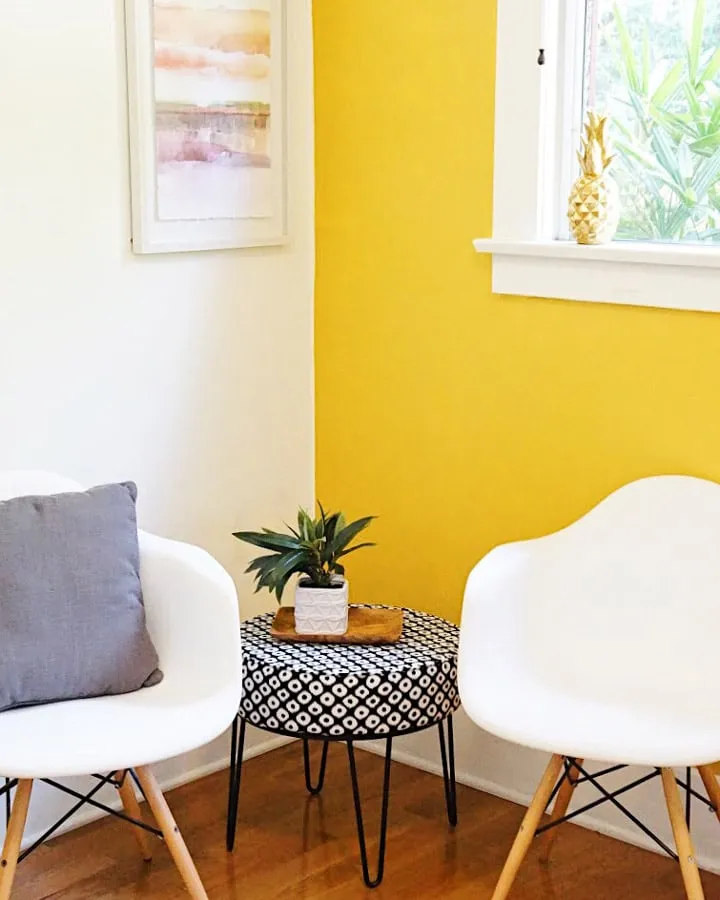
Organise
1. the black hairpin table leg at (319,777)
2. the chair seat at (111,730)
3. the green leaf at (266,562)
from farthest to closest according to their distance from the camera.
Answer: the black hairpin table leg at (319,777) < the green leaf at (266,562) < the chair seat at (111,730)

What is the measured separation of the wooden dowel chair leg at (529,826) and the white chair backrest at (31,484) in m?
0.98

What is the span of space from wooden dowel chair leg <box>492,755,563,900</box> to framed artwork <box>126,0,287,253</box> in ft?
4.13

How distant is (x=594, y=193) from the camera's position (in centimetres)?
247

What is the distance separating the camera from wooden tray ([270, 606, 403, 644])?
8.25 ft

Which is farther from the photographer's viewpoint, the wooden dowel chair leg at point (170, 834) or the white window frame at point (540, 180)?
the white window frame at point (540, 180)

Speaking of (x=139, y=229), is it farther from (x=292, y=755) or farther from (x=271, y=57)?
(x=292, y=755)

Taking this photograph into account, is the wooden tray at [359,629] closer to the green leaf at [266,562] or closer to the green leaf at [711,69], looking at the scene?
the green leaf at [266,562]

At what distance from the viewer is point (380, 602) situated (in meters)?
3.01

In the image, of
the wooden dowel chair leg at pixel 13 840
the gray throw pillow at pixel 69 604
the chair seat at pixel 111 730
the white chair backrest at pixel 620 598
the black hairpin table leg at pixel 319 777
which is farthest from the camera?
the black hairpin table leg at pixel 319 777

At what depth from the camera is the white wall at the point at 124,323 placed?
2412 millimetres

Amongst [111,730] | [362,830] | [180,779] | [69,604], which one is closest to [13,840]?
[111,730]

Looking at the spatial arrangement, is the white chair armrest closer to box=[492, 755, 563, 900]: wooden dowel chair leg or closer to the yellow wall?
box=[492, 755, 563, 900]: wooden dowel chair leg

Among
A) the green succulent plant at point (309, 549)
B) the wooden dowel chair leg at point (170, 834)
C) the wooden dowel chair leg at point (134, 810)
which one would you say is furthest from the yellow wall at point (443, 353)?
the wooden dowel chair leg at point (170, 834)

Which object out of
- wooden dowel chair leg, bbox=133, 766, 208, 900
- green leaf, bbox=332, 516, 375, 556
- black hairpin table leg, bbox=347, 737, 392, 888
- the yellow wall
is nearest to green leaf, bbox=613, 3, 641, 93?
the yellow wall
